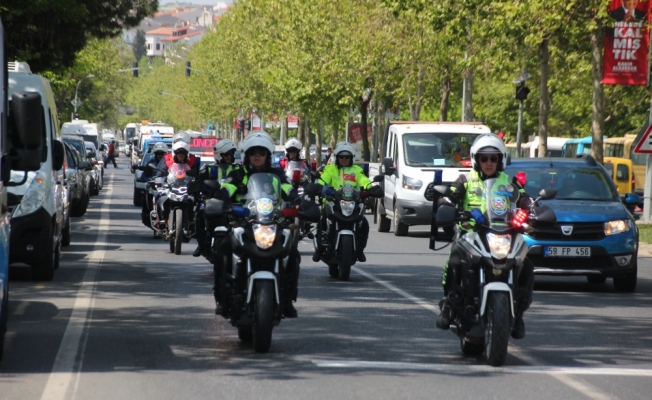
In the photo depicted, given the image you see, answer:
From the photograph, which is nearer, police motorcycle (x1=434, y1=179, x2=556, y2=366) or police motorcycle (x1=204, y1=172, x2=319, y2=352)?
police motorcycle (x1=434, y1=179, x2=556, y2=366)

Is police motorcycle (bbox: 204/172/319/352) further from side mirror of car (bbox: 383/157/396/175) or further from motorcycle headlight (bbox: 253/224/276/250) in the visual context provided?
side mirror of car (bbox: 383/157/396/175)

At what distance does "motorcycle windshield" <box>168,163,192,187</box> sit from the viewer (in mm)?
19484

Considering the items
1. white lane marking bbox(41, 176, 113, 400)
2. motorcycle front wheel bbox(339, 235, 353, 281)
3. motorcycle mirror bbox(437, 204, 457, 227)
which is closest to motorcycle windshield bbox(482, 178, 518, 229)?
motorcycle mirror bbox(437, 204, 457, 227)

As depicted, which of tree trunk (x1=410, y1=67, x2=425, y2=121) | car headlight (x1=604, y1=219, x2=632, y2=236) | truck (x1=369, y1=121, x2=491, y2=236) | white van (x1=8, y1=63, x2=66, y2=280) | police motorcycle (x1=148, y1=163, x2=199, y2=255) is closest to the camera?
white van (x1=8, y1=63, x2=66, y2=280)

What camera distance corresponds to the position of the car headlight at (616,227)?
48.9 ft

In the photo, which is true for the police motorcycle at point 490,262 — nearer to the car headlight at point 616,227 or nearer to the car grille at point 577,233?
the car grille at point 577,233

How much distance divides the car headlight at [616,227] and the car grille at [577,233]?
0.08m

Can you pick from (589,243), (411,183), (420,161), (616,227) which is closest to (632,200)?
(616,227)

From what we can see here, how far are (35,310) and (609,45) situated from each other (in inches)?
761

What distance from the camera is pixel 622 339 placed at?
427 inches

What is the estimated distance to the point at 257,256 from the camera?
9.34m

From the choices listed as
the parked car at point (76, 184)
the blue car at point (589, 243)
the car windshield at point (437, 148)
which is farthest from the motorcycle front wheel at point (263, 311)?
the parked car at point (76, 184)

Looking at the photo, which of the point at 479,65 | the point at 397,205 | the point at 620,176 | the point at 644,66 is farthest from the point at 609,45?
the point at 620,176

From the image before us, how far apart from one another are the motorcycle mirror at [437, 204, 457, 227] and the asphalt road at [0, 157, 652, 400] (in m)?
0.97
